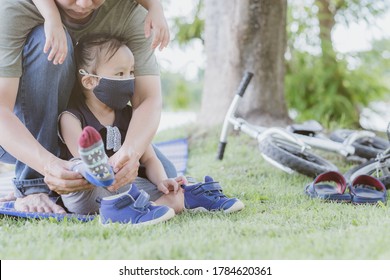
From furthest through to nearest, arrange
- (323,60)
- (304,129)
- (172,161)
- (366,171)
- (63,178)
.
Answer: (323,60) → (172,161) → (304,129) → (366,171) → (63,178)

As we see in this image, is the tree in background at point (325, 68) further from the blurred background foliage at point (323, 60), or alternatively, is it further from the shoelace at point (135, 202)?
the shoelace at point (135, 202)

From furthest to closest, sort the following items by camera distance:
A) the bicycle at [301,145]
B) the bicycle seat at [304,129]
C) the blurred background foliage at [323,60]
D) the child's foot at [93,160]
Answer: the blurred background foliage at [323,60], the bicycle seat at [304,129], the bicycle at [301,145], the child's foot at [93,160]

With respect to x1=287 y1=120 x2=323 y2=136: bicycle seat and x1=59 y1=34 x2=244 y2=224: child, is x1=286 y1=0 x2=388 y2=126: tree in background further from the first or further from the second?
x1=59 y1=34 x2=244 y2=224: child

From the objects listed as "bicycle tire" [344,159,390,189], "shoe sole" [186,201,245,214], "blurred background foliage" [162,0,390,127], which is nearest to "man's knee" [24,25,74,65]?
"shoe sole" [186,201,245,214]

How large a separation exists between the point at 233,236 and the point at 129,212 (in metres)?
0.44

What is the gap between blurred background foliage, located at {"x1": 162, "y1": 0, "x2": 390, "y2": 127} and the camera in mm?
6422

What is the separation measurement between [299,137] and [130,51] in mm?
1449

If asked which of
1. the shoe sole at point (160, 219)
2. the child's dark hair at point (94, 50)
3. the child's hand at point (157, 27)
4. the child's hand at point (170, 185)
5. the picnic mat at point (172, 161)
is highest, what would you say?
the child's hand at point (157, 27)

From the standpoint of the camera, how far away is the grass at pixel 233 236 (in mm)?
1769

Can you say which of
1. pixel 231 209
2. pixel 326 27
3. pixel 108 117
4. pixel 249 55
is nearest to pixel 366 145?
pixel 249 55

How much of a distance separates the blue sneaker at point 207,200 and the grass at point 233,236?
66 millimetres

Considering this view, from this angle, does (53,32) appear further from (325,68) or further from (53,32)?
(325,68)

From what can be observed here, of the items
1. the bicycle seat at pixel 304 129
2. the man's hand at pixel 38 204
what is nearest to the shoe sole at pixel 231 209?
the man's hand at pixel 38 204

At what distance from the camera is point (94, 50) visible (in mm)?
2506
